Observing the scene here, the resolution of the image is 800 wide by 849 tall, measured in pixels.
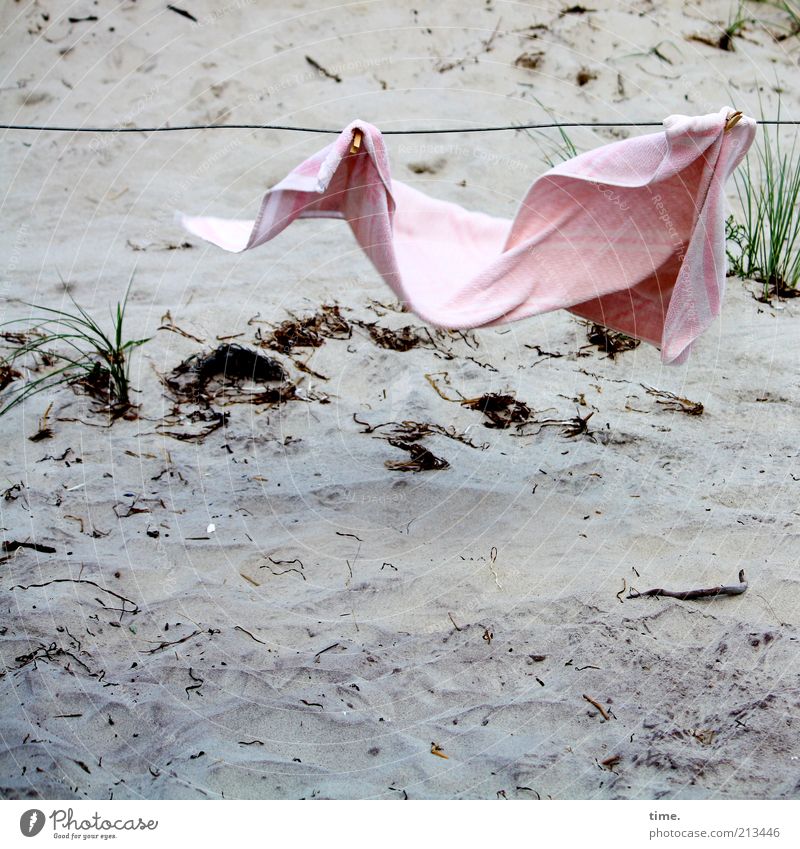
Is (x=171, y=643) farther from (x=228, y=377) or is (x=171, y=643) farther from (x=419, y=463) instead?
(x=228, y=377)

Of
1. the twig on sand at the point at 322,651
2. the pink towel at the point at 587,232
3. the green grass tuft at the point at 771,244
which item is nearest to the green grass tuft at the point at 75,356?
the pink towel at the point at 587,232

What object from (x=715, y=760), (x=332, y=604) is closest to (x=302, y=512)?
(x=332, y=604)

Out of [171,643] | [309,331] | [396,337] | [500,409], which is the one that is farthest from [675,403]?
[171,643]

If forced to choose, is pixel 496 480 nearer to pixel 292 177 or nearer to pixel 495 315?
pixel 495 315

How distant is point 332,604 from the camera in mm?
1935

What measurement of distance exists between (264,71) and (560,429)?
2039mm

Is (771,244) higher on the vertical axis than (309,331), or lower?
higher

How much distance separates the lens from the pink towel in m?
1.95

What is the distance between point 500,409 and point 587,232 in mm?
527

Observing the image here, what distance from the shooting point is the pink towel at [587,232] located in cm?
195

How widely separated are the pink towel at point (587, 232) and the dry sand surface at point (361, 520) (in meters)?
0.39

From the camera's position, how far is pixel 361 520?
85.1 inches
